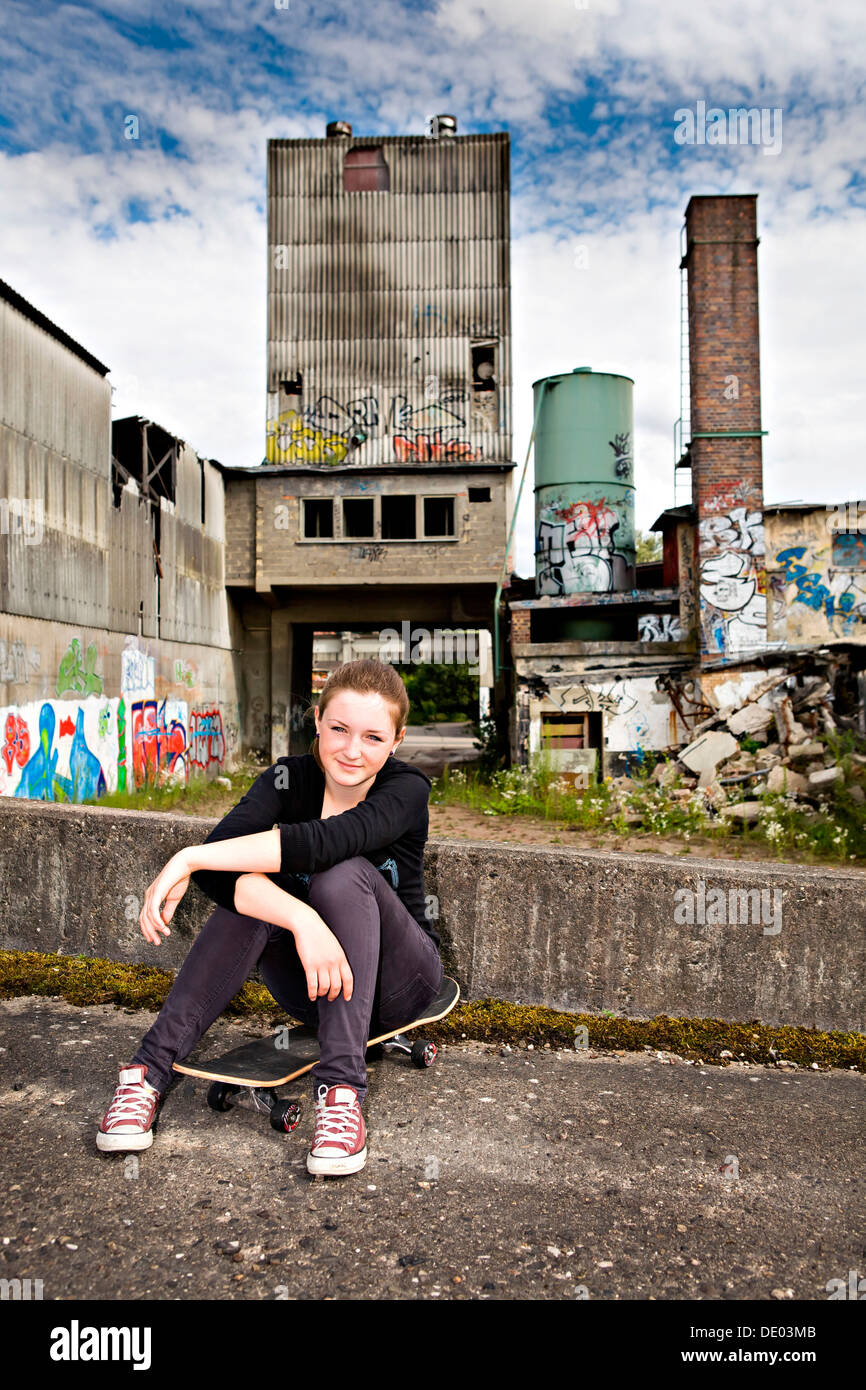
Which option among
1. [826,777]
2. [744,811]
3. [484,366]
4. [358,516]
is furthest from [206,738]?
[826,777]

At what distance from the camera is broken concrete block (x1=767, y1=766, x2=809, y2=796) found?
11375mm

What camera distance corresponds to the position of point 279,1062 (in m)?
2.72

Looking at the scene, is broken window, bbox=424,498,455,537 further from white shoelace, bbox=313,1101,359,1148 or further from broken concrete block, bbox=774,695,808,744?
white shoelace, bbox=313,1101,359,1148

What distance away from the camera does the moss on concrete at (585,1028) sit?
120 inches

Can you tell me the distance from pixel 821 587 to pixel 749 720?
3.55 meters

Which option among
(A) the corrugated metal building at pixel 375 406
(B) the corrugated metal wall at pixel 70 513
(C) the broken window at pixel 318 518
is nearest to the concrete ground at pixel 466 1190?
(B) the corrugated metal wall at pixel 70 513

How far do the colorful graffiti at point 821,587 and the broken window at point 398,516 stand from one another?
322 inches

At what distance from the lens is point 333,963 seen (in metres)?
2.45

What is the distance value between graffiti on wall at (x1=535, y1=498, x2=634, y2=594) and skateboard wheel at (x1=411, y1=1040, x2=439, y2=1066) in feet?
46.4

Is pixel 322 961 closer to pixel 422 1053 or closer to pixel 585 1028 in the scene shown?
pixel 422 1053

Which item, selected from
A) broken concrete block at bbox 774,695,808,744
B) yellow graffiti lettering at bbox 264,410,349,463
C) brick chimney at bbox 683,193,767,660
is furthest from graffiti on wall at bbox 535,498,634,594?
yellow graffiti lettering at bbox 264,410,349,463
